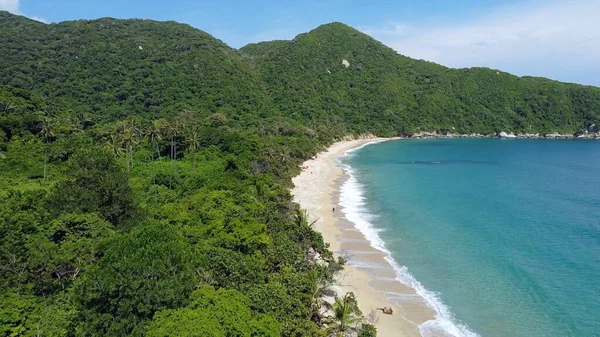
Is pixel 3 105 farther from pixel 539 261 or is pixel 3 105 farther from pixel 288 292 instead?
pixel 539 261

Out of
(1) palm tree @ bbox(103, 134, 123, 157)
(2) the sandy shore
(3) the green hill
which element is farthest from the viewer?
(3) the green hill

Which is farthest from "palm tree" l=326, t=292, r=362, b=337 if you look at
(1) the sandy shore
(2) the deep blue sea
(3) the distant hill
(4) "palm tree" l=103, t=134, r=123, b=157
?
(3) the distant hill

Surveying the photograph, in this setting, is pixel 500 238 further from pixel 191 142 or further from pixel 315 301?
pixel 191 142

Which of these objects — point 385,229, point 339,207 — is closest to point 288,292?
point 385,229

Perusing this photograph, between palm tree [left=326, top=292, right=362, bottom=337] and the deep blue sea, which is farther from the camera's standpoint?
the deep blue sea

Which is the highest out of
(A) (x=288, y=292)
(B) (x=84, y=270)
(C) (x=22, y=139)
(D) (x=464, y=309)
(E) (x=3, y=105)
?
(E) (x=3, y=105)

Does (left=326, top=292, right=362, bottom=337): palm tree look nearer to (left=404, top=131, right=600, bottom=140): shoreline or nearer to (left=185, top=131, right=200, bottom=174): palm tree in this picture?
(left=185, top=131, right=200, bottom=174): palm tree
